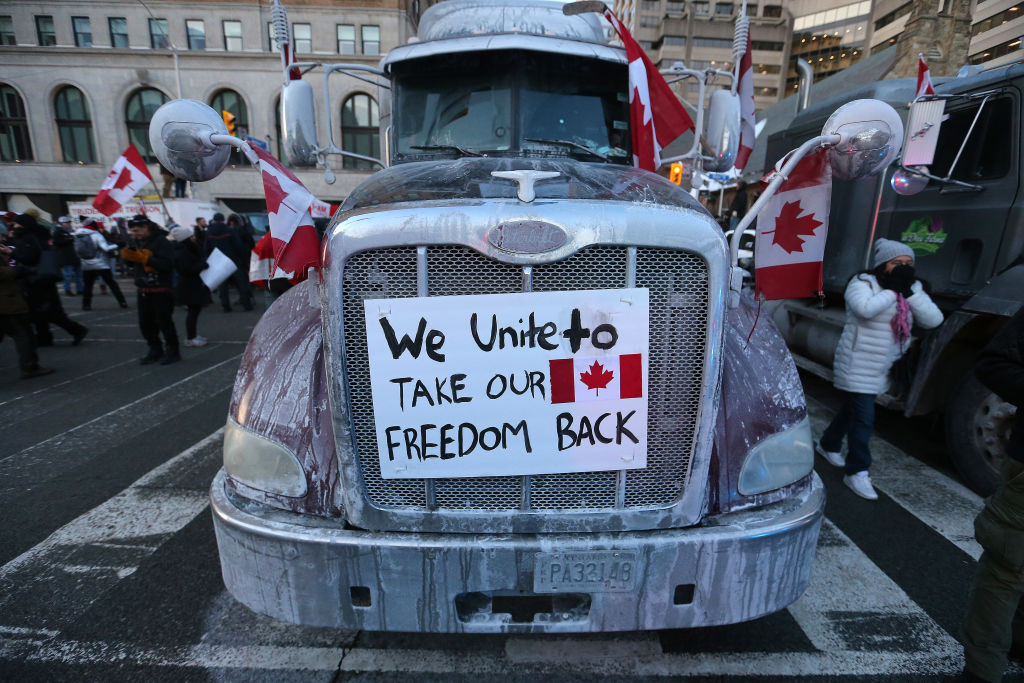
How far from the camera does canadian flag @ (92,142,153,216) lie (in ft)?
26.5

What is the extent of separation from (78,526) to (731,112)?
4.91 meters

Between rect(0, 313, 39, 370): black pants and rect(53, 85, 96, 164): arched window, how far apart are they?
111 ft

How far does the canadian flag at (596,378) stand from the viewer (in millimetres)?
1785

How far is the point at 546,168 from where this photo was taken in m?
2.47

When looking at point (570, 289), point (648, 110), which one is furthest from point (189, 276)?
point (570, 289)

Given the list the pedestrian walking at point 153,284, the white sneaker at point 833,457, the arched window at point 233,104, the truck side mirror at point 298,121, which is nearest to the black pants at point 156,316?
the pedestrian walking at point 153,284

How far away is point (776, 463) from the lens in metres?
1.99

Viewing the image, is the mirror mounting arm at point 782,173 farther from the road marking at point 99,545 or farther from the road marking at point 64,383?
the road marking at point 64,383

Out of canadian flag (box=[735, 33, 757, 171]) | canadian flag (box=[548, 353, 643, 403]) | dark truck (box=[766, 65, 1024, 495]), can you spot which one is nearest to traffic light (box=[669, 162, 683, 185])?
canadian flag (box=[735, 33, 757, 171])

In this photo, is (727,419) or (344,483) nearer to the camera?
(344,483)

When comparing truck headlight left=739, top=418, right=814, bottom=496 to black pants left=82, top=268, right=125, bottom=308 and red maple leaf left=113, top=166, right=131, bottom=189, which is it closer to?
red maple leaf left=113, top=166, right=131, bottom=189

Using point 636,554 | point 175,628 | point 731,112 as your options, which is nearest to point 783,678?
point 636,554

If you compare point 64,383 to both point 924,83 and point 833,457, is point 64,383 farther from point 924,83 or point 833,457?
point 924,83

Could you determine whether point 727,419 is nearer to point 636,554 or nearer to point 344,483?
point 636,554
